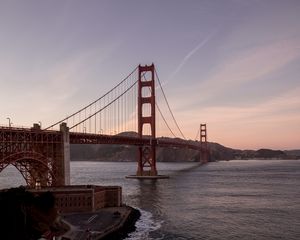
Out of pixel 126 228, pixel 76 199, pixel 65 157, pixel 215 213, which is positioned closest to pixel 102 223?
pixel 126 228

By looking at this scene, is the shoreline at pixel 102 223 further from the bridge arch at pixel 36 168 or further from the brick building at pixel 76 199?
the bridge arch at pixel 36 168

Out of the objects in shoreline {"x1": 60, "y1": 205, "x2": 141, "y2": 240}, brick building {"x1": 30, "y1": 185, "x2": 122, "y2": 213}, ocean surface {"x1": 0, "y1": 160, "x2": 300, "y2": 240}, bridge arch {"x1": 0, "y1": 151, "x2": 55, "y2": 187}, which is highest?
bridge arch {"x1": 0, "y1": 151, "x2": 55, "y2": 187}

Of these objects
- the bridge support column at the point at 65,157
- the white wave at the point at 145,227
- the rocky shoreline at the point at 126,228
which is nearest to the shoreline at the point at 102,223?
the rocky shoreline at the point at 126,228

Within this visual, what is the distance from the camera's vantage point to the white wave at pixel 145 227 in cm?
4896

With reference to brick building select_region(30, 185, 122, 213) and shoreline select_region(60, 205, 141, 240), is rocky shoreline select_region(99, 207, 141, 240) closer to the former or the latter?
shoreline select_region(60, 205, 141, 240)

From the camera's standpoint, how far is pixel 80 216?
54.7 m

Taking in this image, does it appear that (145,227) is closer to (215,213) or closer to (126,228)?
(126,228)

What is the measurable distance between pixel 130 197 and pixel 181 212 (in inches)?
691

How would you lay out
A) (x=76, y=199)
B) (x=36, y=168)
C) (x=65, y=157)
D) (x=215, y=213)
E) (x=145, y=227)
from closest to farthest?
(x=145, y=227)
(x=76, y=199)
(x=215, y=213)
(x=36, y=168)
(x=65, y=157)

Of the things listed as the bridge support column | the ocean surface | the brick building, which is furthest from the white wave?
the bridge support column

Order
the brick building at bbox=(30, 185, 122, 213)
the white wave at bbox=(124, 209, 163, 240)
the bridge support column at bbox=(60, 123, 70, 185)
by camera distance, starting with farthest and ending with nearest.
A: 1. the bridge support column at bbox=(60, 123, 70, 185)
2. the brick building at bbox=(30, 185, 122, 213)
3. the white wave at bbox=(124, 209, 163, 240)

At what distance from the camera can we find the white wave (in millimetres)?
48956

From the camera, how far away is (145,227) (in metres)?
53.5

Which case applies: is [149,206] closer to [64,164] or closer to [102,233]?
[64,164]
